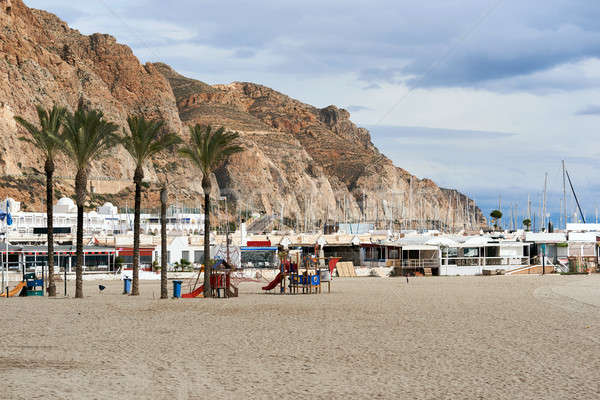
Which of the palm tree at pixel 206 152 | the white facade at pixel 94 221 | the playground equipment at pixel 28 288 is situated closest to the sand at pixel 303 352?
the palm tree at pixel 206 152

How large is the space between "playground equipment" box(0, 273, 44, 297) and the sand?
342 inches

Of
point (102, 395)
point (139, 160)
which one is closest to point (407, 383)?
point (102, 395)

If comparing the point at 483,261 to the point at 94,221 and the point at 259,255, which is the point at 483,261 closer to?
the point at 259,255

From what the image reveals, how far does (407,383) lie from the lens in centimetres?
1028

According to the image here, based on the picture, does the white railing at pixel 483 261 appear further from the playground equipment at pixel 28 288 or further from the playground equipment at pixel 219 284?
the playground equipment at pixel 28 288

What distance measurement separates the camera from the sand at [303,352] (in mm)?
9852

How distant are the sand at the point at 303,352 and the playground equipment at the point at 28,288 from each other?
28.5 ft

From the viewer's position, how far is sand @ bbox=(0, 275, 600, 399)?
9.85 metres

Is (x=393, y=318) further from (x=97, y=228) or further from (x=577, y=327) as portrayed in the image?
(x=97, y=228)

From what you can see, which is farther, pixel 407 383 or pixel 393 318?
pixel 393 318

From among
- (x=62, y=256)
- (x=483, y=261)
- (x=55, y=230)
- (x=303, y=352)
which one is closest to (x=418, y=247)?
(x=483, y=261)

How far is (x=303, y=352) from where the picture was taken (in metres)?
13.3

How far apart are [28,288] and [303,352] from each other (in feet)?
72.0

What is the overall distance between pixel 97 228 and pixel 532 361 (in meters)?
86.5
